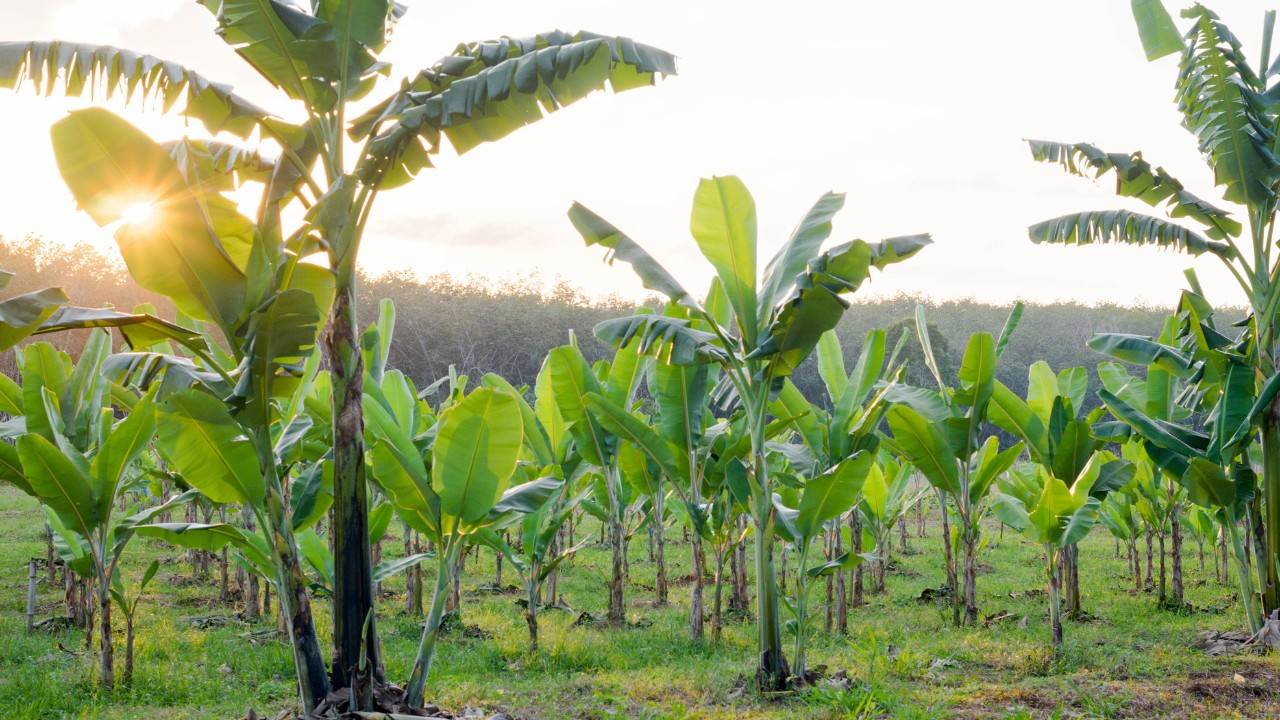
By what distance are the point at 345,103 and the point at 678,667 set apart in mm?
4678

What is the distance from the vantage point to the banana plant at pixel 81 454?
5.34 metres

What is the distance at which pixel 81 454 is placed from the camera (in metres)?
5.78

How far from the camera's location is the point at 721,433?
24.3 ft

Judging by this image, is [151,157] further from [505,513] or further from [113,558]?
[113,558]

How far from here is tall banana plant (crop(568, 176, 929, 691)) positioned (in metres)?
5.38

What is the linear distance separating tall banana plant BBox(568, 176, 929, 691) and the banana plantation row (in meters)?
0.02

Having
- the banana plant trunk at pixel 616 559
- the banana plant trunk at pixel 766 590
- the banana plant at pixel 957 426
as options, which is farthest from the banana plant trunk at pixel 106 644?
the banana plant at pixel 957 426

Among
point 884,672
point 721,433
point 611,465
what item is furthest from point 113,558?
point 884,672

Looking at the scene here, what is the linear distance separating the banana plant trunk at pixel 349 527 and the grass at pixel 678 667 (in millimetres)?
1306

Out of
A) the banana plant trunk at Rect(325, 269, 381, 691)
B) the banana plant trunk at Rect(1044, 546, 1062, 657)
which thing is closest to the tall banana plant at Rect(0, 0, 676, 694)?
the banana plant trunk at Rect(325, 269, 381, 691)

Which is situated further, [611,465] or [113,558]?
[611,465]

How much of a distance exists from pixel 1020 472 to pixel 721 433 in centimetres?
390

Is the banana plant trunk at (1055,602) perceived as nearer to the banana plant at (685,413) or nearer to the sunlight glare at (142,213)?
the banana plant at (685,413)

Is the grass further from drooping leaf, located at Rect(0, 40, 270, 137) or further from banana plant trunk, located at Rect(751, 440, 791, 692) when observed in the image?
drooping leaf, located at Rect(0, 40, 270, 137)
